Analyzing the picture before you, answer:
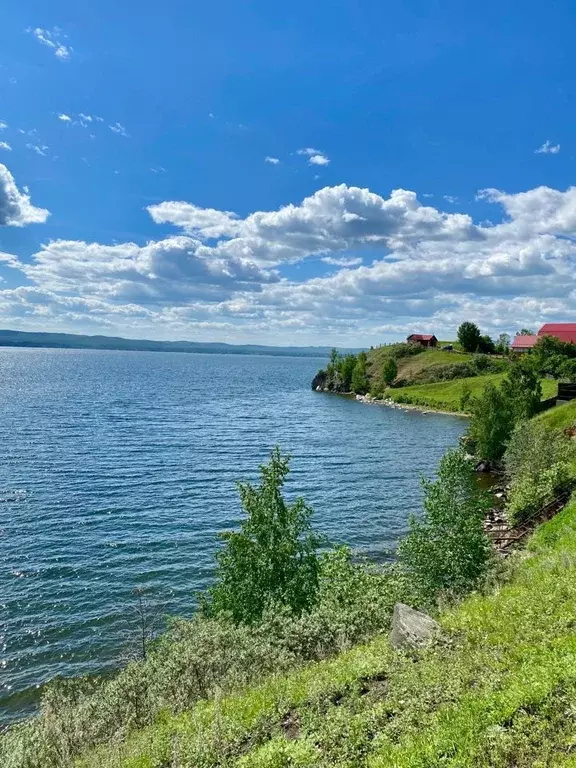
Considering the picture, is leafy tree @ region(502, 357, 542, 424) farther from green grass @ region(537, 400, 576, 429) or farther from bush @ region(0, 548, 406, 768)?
bush @ region(0, 548, 406, 768)

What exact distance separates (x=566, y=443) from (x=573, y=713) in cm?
4484

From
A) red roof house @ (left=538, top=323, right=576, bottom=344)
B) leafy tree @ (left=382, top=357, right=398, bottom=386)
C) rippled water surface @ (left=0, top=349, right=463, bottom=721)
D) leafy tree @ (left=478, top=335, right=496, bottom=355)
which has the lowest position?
rippled water surface @ (left=0, top=349, right=463, bottom=721)

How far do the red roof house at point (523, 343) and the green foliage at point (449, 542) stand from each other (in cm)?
17889

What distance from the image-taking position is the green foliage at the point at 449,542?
2087 centimetres

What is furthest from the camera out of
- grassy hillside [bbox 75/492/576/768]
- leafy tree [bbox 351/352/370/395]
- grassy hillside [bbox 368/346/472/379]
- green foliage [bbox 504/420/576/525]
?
grassy hillside [bbox 368/346/472/379]

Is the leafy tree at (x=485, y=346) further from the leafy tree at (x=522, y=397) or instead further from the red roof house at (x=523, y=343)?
the leafy tree at (x=522, y=397)

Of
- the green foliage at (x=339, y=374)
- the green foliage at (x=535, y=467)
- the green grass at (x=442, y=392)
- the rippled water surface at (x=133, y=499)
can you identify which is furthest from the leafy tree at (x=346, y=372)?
the green foliage at (x=535, y=467)

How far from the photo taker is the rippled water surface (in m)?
29.8

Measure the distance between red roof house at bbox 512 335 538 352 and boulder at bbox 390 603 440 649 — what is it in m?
188

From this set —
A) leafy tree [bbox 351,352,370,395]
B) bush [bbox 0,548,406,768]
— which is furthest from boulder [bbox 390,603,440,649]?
leafy tree [bbox 351,352,370,395]

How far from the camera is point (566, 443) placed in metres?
49.4

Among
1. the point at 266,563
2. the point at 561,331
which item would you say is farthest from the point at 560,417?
the point at 561,331

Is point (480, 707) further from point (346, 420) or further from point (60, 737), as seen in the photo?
point (346, 420)

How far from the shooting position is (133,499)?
50.3m
